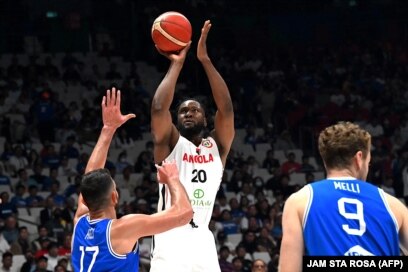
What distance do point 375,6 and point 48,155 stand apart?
12.2 metres

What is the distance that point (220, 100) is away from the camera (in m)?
7.78

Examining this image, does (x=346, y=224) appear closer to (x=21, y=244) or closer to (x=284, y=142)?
(x=21, y=244)

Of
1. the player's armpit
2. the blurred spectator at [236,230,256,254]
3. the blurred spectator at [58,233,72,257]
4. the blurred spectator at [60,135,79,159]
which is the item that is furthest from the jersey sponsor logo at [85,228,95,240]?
the blurred spectator at [60,135,79,159]

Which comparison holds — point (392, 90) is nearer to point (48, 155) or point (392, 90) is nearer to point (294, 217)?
point (48, 155)

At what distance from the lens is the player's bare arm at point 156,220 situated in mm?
5840

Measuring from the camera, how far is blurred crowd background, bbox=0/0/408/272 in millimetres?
16141

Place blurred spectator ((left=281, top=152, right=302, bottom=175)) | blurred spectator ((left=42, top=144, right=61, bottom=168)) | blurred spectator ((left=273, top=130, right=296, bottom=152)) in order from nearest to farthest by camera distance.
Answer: blurred spectator ((left=42, top=144, right=61, bottom=168)) → blurred spectator ((left=281, top=152, right=302, bottom=175)) → blurred spectator ((left=273, top=130, right=296, bottom=152))

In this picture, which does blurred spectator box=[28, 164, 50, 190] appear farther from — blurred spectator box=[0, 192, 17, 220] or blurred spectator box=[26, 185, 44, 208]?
blurred spectator box=[0, 192, 17, 220]

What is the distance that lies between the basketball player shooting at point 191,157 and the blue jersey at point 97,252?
1380mm

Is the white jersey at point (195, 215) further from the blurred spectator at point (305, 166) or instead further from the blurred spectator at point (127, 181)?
the blurred spectator at point (305, 166)

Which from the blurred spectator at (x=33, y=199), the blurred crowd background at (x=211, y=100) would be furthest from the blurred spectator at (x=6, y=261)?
the blurred spectator at (x=33, y=199)

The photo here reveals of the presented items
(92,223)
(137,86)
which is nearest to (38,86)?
(137,86)

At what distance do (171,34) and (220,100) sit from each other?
644 mm

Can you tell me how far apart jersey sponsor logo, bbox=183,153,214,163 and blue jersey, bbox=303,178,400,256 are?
2773 millimetres
